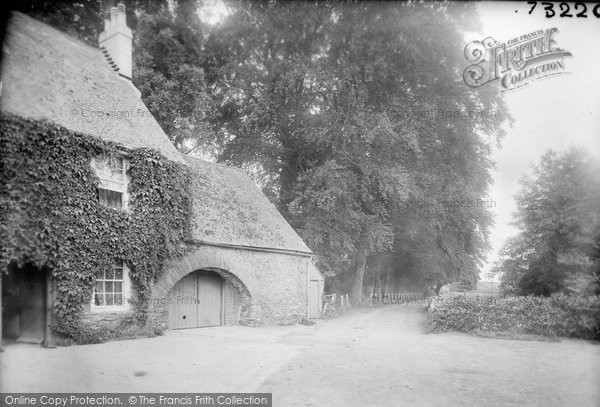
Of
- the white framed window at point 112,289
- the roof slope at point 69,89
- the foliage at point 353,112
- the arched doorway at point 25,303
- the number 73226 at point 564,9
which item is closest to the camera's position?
the number 73226 at point 564,9

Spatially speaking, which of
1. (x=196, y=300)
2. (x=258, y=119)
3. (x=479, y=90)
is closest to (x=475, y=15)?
(x=479, y=90)

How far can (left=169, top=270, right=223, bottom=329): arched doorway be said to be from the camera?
49.2 ft

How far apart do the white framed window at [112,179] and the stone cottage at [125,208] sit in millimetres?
30

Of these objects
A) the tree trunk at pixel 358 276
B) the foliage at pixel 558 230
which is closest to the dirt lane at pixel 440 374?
the foliage at pixel 558 230

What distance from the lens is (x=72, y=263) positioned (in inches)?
432

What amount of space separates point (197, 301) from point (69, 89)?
8.48 metres

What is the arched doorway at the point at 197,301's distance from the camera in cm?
1501

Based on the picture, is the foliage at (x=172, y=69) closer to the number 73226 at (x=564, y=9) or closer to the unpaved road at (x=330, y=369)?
the unpaved road at (x=330, y=369)

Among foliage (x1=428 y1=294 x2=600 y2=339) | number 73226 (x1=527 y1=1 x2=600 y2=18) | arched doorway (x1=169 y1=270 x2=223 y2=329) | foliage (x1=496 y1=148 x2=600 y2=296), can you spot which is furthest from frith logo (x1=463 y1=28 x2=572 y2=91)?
arched doorway (x1=169 y1=270 x2=223 y2=329)

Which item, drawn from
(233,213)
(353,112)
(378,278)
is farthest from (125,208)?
(378,278)

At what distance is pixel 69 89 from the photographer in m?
12.6

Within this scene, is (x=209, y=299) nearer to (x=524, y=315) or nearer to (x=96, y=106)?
(x=96, y=106)

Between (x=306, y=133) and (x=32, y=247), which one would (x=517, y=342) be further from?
(x=306, y=133)

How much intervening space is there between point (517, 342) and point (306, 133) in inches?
651
